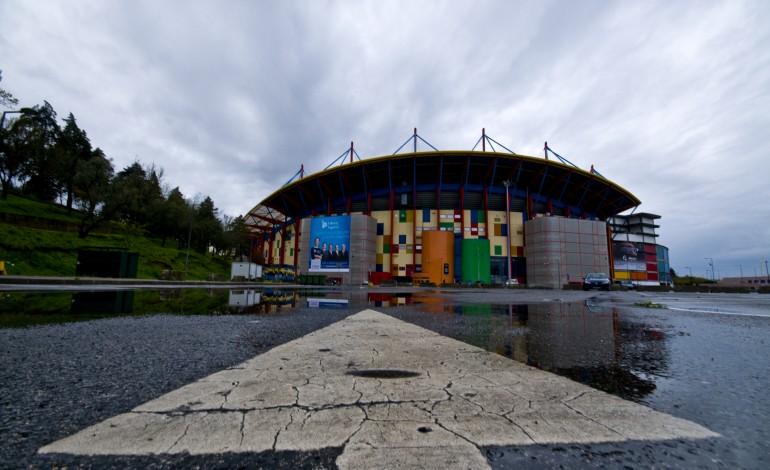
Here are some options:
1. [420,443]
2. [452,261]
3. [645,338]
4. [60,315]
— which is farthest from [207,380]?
[452,261]

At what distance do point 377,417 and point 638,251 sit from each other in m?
84.6

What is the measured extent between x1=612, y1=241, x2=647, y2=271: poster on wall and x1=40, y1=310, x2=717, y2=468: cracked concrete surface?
7938cm

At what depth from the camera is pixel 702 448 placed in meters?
1.19

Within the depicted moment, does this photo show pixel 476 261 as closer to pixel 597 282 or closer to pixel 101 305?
pixel 597 282

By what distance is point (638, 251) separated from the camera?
68438mm

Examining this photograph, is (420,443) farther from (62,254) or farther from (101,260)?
(62,254)

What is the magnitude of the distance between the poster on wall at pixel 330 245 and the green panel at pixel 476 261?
51.8 ft

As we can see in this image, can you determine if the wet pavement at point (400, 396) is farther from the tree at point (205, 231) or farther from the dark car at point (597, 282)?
the tree at point (205, 231)

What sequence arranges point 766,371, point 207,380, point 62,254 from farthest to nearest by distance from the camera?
point 62,254 < point 766,371 < point 207,380

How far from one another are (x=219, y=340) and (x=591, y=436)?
3.27 meters

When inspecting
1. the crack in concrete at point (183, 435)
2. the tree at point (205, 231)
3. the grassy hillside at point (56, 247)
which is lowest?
the crack in concrete at point (183, 435)

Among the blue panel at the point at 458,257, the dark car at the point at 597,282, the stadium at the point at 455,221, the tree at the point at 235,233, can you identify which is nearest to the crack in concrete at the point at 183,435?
the dark car at the point at 597,282

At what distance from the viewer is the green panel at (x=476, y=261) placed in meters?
44.8

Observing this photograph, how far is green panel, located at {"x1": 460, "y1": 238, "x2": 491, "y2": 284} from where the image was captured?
147 feet
